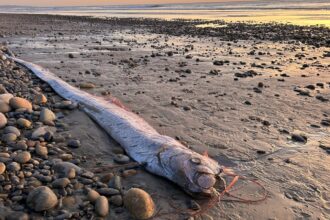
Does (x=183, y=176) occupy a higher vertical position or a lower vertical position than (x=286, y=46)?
higher

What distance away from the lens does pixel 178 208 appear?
4.50 meters

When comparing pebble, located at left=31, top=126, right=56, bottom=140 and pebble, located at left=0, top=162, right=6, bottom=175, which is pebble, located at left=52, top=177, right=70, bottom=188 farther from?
pebble, located at left=31, top=126, right=56, bottom=140

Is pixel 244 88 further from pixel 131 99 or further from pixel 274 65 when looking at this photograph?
pixel 274 65

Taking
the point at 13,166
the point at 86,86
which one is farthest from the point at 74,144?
the point at 86,86

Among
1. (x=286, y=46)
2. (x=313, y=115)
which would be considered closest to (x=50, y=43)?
(x=286, y=46)

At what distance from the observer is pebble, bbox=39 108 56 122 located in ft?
22.4

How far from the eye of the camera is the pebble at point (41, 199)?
4.14m

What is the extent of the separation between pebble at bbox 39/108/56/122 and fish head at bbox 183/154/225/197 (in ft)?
10.2

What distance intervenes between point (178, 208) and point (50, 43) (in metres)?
17.1

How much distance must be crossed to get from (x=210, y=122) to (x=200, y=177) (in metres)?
2.99

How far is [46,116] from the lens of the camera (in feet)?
22.5

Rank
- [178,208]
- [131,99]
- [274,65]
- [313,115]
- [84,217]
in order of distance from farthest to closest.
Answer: [274,65]
[131,99]
[313,115]
[178,208]
[84,217]

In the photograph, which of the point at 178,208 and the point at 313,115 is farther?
the point at 313,115

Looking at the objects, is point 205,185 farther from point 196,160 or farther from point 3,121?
point 3,121
